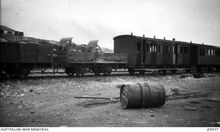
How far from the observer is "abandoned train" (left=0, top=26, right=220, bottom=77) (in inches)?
484

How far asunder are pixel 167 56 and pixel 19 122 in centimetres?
1700

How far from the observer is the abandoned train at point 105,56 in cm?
1230

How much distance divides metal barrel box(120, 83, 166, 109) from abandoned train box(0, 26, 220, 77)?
9139 mm

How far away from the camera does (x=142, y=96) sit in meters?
5.38

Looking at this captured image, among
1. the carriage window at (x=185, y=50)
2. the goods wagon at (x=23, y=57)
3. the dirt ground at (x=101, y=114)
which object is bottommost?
the dirt ground at (x=101, y=114)

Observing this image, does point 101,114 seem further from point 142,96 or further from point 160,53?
point 160,53

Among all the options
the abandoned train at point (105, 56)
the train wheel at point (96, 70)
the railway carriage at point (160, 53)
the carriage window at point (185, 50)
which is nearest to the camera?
the abandoned train at point (105, 56)

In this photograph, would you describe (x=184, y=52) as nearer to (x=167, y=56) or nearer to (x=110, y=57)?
(x=167, y=56)

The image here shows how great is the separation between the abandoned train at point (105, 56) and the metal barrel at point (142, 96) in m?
9.14

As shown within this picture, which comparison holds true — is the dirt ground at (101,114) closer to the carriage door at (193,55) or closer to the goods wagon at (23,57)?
the goods wagon at (23,57)

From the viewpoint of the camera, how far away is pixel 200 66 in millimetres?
23094

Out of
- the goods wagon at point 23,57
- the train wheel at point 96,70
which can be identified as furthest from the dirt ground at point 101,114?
the train wheel at point 96,70

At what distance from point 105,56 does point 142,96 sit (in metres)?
11.2

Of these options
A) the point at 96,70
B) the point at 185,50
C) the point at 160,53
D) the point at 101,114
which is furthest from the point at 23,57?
the point at 185,50
